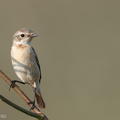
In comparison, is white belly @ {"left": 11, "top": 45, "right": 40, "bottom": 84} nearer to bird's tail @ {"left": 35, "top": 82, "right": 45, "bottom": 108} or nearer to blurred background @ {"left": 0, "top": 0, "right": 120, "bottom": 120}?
bird's tail @ {"left": 35, "top": 82, "right": 45, "bottom": 108}

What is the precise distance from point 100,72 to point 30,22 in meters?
2.12

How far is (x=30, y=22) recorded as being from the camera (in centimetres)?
955

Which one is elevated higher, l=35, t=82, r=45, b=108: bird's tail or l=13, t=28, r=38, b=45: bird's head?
l=13, t=28, r=38, b=45: bird's head

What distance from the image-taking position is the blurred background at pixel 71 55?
7.85 meters

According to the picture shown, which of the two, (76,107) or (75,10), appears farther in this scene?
(75,10)

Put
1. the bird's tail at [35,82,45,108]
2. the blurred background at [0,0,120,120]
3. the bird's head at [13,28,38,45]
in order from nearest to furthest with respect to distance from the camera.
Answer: the bird's head at [13,28,38,45], the bird's tail at [35,82,45,108], the blurred background at [0,0,120,120]

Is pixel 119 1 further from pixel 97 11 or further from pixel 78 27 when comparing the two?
pixel 78 27

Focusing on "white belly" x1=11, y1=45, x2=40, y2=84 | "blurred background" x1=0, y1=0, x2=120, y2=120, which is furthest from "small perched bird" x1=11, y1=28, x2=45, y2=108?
"blurred background" x1=0, y1=0, x2=120, y2=120

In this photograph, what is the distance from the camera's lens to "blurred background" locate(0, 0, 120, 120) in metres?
7.85

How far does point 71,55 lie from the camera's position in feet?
31.1

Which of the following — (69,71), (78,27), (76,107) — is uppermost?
(78,27)

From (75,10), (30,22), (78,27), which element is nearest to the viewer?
(30,22)

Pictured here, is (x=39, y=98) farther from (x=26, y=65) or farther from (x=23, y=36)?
(x=23, y=36)

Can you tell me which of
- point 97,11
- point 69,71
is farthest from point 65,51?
point 97,11
